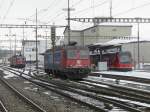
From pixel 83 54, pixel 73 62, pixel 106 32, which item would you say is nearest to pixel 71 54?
pixel 73 62

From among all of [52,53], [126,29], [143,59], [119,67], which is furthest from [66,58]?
[126,29]

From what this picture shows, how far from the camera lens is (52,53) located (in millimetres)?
42500

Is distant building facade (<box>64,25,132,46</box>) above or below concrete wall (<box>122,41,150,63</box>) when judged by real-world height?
above

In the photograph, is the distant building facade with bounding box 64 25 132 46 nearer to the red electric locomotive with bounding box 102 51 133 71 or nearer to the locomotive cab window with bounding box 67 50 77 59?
the red electric locomotive with bounding box 102 51 133 71

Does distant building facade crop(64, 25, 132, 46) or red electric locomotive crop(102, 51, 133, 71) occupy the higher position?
distant building facade crop(64, 25, 132, 46)

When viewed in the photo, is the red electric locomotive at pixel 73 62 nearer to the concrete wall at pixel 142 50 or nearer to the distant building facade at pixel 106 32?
the concrete wall at pixel 142 50

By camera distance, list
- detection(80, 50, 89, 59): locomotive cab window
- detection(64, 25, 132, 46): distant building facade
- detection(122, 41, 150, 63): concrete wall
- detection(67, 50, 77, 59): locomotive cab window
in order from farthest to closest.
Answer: detection(64, 25, 132, 46): distant building facade, detection(122, 41, 150, 63): concrete wall, detection(80, 50, 89, 59): locomotive cab window, detection(67, 50, 77, 59): locomotive cab window

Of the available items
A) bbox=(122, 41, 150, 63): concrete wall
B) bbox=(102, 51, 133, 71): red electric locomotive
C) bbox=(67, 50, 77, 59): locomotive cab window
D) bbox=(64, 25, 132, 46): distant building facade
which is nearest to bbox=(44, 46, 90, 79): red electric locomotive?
bbox=(67, 50, 77, 59): locomotive cab window

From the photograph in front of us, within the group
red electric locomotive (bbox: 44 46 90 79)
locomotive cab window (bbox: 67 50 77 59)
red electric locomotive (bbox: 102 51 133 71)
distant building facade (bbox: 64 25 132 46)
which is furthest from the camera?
distant building facade (bbox: 64 25 132 46)

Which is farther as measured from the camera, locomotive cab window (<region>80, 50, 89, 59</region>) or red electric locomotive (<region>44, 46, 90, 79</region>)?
locomotive cab window (<region>80, 50, 89, 59</region>)

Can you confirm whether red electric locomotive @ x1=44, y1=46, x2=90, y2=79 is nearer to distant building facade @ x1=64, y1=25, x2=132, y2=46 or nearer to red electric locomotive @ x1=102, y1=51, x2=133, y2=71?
red electric locomotive @ x1=102, y1=51, x2=133, y2=71

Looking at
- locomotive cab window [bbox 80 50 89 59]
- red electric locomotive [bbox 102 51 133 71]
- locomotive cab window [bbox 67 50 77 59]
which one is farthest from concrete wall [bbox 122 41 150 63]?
locomotive cab window [bbox 67 50 77 59]

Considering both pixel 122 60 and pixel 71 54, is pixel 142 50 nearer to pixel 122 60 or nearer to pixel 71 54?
pixel 122 60

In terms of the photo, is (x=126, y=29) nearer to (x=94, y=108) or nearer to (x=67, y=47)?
(x=67, y=47)
